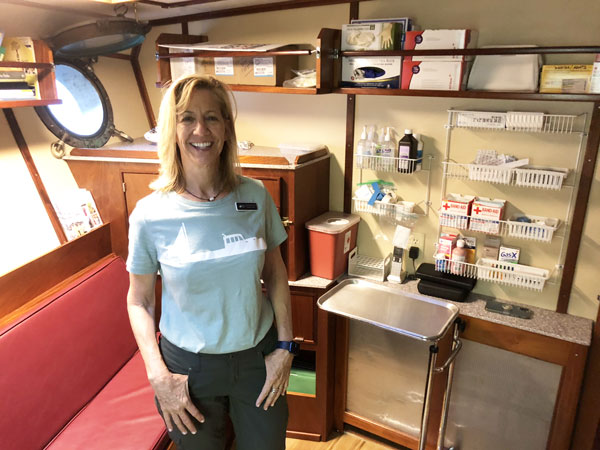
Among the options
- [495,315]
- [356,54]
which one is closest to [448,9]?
[356,54]

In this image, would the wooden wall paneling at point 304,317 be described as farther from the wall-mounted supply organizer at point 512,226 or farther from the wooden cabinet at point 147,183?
the wall-mounted supply organizer at point 512,226

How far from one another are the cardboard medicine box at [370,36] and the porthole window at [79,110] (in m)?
1.31

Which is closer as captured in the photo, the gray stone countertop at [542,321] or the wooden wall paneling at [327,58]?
the gray stone countertop at [542,321]

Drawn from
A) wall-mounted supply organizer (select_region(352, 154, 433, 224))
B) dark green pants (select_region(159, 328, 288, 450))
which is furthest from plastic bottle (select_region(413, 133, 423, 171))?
dark green pants (select_region(159, 328, 288, 450))

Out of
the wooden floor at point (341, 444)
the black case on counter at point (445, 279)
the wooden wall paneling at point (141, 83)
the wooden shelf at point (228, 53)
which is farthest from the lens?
the wooden wall paneling at point (141, 83)

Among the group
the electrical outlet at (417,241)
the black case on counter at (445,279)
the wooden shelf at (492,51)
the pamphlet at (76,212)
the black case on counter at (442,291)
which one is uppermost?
the wooden shelf at (492,51)

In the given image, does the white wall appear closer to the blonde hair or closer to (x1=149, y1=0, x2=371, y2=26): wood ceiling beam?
(x1=149, y1=0, x2=371, y2=26): wood ceiling beam

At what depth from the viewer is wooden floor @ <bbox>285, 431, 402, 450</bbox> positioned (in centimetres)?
248

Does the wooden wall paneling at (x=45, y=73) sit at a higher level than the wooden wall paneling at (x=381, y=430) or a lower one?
higher

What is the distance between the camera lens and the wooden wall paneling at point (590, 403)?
1.88 metres

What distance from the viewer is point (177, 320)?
144cm

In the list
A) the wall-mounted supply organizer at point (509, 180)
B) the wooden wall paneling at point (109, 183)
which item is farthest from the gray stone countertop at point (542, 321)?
the wooden wall paneling at point (109, 183)

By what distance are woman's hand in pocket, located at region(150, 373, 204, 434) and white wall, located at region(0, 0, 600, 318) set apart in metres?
1.07

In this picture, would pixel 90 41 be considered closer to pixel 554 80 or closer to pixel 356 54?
pixel 356 54
